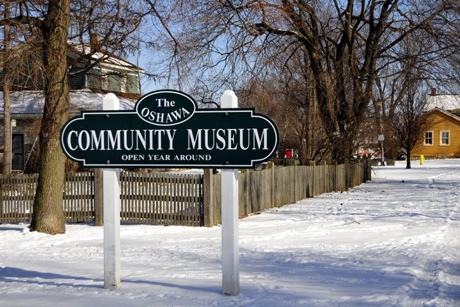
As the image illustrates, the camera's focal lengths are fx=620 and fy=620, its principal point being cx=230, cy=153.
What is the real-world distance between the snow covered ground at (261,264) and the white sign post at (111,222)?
0.30 meters

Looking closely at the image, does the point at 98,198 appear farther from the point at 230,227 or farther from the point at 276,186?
the point at 230,227

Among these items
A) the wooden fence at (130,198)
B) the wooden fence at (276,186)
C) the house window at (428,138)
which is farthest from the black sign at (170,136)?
the house window at (428,138)

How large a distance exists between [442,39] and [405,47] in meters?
2.46

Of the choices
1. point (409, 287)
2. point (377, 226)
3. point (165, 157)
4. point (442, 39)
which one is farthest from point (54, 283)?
point (442, 39)

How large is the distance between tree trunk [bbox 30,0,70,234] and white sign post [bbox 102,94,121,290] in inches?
204

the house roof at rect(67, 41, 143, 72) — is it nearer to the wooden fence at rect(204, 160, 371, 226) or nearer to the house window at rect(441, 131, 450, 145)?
the wooden fence at rect(204, 160, 371, 226)

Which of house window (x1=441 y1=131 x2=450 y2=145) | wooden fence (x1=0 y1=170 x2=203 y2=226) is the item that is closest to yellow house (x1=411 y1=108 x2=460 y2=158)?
house window (x1=441 y1=131 x2=450 y2=145)

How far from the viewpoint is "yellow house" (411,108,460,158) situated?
75.2 m

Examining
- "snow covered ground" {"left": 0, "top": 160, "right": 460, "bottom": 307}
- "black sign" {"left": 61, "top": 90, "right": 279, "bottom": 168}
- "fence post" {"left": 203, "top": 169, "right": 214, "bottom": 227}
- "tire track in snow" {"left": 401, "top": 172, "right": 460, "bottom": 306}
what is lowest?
"tire track in snow" {"left": 401, "top": 172, "right": 460, "bottom": 306}

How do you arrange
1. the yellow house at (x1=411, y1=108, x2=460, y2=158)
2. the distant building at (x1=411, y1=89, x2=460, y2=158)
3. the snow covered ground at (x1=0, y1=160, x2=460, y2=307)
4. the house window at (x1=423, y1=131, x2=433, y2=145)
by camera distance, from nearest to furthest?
1. the snow covered ground at (x1=0, y1=160, x2=460, y2=307)
2. the distant building at (x1=411, y1=89, x2=460, y2=158)
3. the yellow house at (x1=411, y1=108, x2=460, y2=158)
4. the house window at (x1=423, y1=131, x2=433, y2=145)

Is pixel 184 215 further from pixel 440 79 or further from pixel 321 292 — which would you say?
pixel 440 79

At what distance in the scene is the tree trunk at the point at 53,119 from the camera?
12.8m

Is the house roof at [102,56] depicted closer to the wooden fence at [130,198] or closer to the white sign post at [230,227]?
the wooden fence at [130,198]

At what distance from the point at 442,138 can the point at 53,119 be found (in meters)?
70.0
